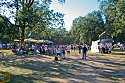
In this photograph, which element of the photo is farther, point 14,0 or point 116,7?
point 116,7

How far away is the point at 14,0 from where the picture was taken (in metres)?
22.0

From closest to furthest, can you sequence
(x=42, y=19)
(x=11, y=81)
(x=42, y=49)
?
(x=11, y=81) → (x=42, y=49) → (x=42, y=19)

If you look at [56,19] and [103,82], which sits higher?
[56,19]

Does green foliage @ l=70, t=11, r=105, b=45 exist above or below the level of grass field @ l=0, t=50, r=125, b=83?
above

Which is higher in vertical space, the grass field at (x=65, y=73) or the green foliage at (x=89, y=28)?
the green foliage at (x=89, y=28)

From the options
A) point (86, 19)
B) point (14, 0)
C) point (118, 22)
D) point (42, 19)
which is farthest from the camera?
point (86, 19)

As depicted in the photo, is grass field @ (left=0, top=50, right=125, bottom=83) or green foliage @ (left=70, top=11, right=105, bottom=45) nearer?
grass field @ (left=0, top=50, right=125, bottom=83)

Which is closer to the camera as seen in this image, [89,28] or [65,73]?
[65,73]

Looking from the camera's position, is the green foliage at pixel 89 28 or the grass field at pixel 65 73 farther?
the green foliage at pixel 89 28

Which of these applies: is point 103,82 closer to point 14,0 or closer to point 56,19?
point 14,0

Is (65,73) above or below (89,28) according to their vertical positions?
below

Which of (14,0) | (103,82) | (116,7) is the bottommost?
(103,82)

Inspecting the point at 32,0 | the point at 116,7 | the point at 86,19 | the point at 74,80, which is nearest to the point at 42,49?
the point at 32,0

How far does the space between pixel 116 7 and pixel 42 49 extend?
16413mm
